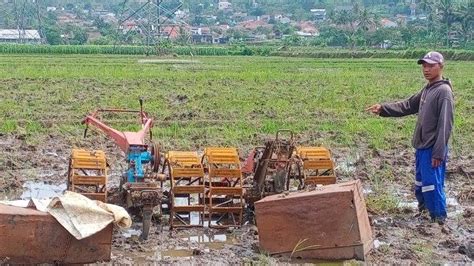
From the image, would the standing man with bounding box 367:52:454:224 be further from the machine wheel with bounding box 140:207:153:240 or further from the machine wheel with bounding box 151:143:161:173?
the machine wheel with bounding box 140:207:153:240

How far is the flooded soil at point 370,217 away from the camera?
647 cm

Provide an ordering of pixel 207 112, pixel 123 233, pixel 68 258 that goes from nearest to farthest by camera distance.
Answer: pixel 68 258 < pixel 123 233 < pixel 207 112

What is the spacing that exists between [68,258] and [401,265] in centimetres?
271

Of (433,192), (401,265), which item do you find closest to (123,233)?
(401,265)

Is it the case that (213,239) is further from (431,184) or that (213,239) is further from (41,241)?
(431,184)

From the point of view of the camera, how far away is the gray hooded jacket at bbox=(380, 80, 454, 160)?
290 inches

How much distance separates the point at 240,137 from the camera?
495 inches

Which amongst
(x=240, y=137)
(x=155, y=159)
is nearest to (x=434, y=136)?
(x=155, y=159)

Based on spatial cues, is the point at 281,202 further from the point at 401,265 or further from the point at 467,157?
the point at 467,157

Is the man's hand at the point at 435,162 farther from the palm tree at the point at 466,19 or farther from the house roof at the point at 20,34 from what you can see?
the house roof at the point at 20,34

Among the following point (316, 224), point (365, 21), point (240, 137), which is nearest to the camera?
point (316, 224)

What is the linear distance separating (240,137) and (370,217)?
5076 mm

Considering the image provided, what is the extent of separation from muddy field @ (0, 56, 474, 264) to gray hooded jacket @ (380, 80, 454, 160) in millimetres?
812

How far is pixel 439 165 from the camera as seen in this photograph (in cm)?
739
